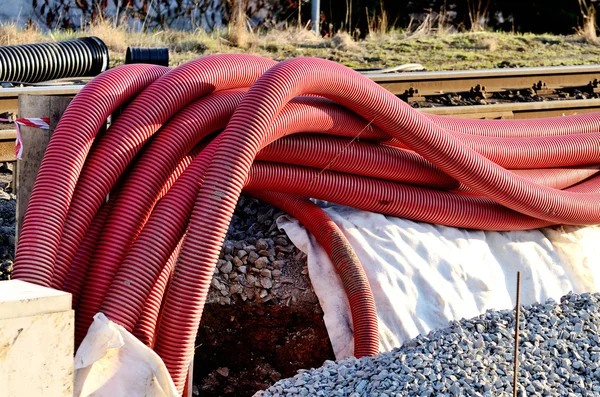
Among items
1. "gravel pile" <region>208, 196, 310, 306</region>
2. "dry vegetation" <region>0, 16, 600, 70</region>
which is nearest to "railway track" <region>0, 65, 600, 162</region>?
"dry vegetation" <region>0, 16, 600, 70</region>

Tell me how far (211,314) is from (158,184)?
123cm

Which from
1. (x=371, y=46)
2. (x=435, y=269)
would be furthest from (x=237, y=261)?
(x=371, y=46)

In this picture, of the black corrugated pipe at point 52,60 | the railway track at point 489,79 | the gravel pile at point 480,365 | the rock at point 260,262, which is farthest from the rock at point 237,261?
the railway track at point 489,79

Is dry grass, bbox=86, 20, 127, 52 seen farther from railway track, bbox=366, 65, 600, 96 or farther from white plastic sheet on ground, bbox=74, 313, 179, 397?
white plastic sheet on ground, bbox=74, 313, 179, 397

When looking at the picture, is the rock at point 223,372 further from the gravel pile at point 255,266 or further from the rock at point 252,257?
the rock at point 252,257

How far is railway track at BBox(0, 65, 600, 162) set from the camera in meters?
9.09

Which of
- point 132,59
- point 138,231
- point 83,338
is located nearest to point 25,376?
point 83,338

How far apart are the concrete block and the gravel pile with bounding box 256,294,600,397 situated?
1114 mm

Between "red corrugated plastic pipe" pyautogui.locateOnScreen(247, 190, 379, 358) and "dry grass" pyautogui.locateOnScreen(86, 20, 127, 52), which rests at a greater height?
"dry grass" pyautogui.locateOnScreen(86, 20, 127, 52)

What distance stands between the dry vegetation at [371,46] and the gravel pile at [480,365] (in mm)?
7192

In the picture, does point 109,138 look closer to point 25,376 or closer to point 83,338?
point 83,338

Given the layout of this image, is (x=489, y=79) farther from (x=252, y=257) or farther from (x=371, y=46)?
(x=252, y=257)

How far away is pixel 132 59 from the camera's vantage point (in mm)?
9648

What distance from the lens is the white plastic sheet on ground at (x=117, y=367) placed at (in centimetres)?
412
